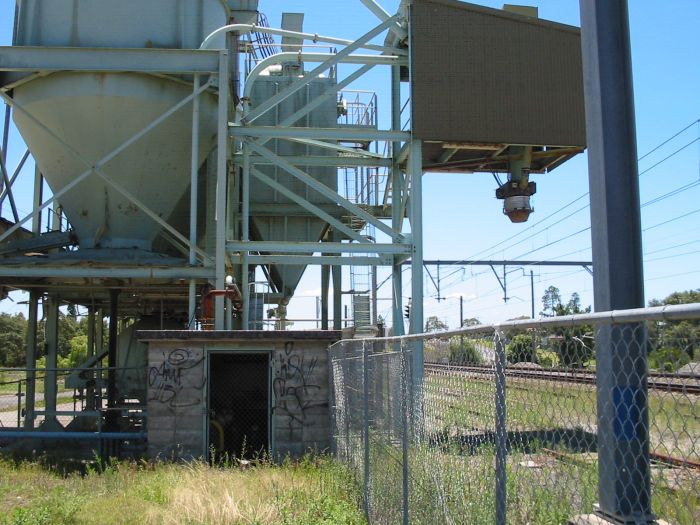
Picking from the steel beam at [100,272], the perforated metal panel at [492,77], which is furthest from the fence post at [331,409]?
the perforated metal panel at [492,77]

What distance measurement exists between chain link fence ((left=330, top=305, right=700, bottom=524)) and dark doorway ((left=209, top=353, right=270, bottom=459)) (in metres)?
9.24

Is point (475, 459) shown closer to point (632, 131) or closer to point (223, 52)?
point (632, 131)

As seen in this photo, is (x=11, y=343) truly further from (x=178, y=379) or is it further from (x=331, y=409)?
(x=331, y=409)

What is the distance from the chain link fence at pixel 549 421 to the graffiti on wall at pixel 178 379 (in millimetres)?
7324

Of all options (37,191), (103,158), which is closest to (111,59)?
(103,158)

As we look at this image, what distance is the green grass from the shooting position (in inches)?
328

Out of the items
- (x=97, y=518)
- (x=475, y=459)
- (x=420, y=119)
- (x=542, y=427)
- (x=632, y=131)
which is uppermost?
(x=420, y=119)

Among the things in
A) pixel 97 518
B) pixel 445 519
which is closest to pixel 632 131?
pixel 445 519

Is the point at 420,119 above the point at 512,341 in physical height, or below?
above

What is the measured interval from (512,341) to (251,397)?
1350 cm

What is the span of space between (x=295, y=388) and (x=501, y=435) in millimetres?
10274

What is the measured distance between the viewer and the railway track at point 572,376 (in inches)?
98.4

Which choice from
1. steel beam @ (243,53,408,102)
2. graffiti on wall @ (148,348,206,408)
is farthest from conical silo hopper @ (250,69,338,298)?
graffiti on wall @ (148,348,206,408)

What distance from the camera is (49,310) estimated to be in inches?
796
